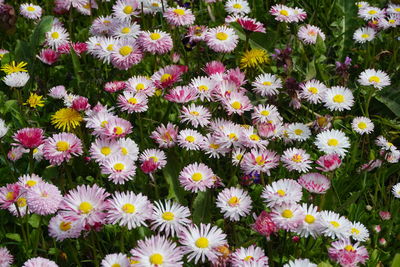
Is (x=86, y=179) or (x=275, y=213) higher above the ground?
(x=86, y=179)

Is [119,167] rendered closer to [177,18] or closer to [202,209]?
[202,209]

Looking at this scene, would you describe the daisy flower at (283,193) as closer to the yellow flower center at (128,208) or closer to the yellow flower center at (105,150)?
the yellow flower center at (128,208)

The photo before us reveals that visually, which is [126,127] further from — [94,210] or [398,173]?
[398,173]

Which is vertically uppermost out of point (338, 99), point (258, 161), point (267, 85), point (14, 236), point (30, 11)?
point (30, 11)

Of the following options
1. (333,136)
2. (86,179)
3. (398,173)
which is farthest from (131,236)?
(398,173)

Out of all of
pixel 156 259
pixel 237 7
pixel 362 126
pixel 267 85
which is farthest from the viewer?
pixel 237 7

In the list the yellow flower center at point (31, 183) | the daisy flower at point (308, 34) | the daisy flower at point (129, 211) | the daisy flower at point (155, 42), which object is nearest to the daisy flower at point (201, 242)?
the daisy flower at point (129, 211)

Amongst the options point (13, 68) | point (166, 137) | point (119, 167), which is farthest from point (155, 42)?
point (119, 167)
